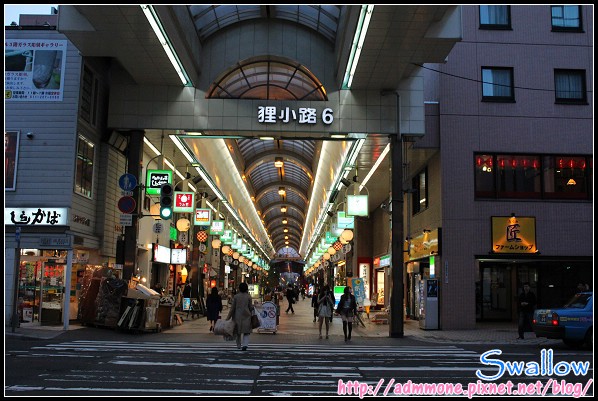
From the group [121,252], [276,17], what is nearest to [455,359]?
[121,252]

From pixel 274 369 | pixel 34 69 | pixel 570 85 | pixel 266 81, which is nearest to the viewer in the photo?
pixel 274 369

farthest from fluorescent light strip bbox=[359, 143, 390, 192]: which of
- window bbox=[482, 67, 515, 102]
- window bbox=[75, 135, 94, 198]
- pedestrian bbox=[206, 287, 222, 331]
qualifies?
window bbox=[75, 135, 94, 198]

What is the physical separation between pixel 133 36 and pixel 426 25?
8.53 metres

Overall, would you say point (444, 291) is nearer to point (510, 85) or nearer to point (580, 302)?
point (580, 302)

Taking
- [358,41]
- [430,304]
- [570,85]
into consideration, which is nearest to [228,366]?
[358,41]

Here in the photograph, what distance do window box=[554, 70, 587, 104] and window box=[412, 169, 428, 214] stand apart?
6.36 m

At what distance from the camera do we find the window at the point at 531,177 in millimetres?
24609

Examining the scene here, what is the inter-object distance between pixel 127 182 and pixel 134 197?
1864 millimetres

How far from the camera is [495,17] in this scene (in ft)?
83.1

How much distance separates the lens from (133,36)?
1798cm

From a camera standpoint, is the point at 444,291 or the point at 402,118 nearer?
the point at 402,118

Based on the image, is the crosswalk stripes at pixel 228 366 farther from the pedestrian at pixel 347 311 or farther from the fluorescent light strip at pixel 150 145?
the fluorescent light strip at pixel 150 145

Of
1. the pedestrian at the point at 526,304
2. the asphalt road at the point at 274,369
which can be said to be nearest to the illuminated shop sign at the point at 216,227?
the asphalt road at the point at 274,369

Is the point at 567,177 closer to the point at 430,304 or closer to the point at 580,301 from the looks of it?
the point at 430,304
